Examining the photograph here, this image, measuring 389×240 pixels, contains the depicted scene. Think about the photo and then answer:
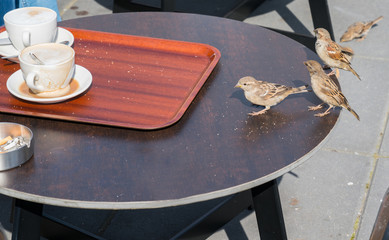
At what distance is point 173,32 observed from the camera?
2.48m

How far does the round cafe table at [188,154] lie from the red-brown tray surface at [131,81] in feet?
0.10

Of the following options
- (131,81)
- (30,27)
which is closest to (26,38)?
(30,27)

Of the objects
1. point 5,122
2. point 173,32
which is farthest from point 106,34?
point 5,122

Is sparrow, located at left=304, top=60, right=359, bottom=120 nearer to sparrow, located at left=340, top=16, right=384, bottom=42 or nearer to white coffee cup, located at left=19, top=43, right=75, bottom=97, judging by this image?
white coffee cup, located at left=19, top=43, right=75, bottom=97

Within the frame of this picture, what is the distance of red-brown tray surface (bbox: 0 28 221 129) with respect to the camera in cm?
189

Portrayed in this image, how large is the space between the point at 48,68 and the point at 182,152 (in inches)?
18.9

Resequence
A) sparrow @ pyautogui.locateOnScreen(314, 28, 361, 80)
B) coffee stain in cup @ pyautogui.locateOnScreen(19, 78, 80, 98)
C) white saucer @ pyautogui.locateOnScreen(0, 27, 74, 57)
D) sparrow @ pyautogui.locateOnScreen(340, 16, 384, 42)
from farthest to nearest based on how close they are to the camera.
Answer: sparrow @ pyautogui.locateOnScreen(340, 16, 384, 42) < sparrow @ pyautogui.locateOnScreen(314, 28, 361, 80) < white saucer @ pyautogui.locateOnScreen(0, 27, 74, 57) < coffee stain in cup @ pyautogui.locateOnScreen(19, 78, 80, 98)

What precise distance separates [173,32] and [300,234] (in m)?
1.08

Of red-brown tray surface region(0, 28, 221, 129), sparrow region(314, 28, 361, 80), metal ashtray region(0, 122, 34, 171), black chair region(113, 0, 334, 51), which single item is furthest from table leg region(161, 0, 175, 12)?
metal ashtray region(0, 122, 34, 171)

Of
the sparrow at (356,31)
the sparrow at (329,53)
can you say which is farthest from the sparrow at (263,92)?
the sparrow at (356,31)

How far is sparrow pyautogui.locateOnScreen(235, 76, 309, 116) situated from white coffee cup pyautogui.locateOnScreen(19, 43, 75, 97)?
0.54m

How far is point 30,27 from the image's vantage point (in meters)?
2.06

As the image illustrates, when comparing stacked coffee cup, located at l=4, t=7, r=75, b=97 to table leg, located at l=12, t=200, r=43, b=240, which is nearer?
stacked coffee cup, located at l=4, t=7, r=75, b=97

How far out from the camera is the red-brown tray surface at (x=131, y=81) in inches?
74.4
